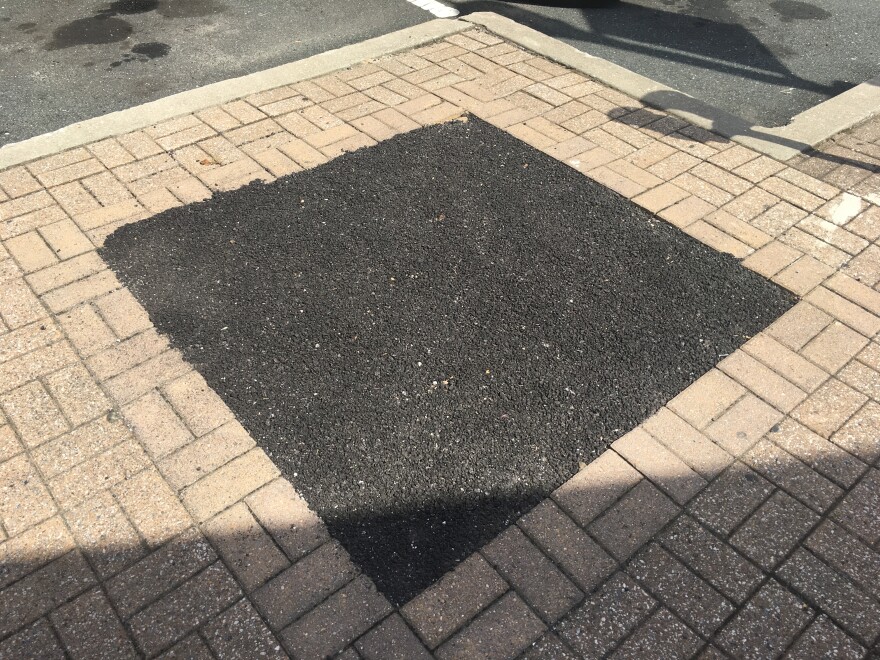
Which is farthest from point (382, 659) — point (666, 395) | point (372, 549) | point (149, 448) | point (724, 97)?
point (724, 97)

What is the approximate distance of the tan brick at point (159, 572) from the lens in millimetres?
2687

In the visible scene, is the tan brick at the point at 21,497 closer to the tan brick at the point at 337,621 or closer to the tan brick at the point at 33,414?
the tan brick at the point at 33,414

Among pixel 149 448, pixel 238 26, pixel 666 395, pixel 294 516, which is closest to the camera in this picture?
pixel 294 516

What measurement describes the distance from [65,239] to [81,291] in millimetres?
551

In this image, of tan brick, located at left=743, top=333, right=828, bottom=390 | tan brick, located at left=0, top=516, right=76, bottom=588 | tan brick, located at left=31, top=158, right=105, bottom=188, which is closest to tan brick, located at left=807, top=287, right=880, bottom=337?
tan brick, located at left=743, top=333, right=828, bottom=390

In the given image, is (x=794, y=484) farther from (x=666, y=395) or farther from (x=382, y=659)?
(x=382, y=659)

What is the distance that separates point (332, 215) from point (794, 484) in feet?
9.53

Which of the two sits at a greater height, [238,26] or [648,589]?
[238,26]

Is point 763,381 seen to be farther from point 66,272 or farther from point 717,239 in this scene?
point 66,272

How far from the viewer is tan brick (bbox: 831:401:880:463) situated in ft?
10.5

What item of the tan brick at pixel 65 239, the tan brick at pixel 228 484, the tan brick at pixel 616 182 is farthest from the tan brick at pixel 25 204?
the tan brick at pixel 616 182

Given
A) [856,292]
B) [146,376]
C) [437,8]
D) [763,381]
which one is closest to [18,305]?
[146,376]

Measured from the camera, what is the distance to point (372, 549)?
9.34ft

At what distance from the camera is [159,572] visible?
276 cm
